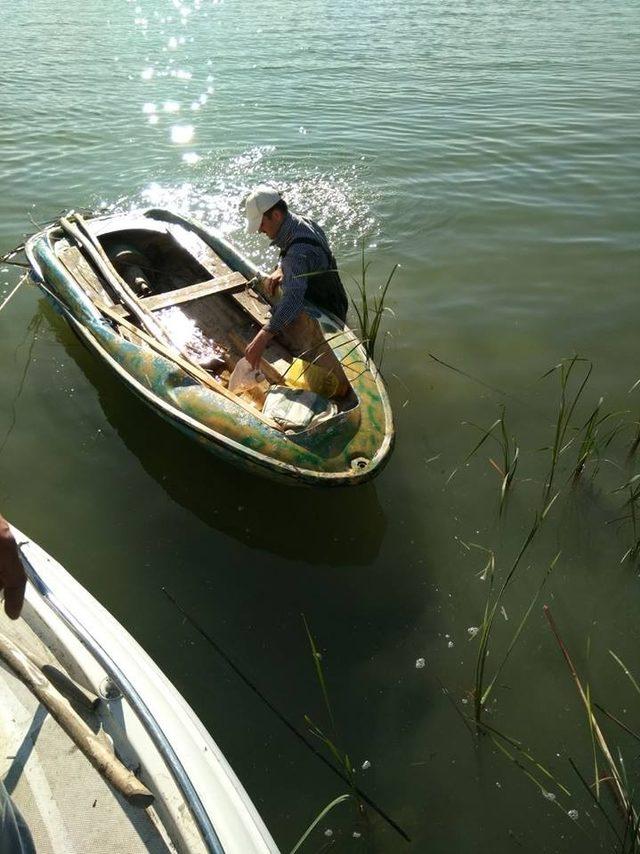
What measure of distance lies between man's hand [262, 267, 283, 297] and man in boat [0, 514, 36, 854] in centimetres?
416

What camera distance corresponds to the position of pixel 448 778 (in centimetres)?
327

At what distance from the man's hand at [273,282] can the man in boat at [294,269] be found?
444 millimetres

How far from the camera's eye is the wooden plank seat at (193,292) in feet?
19.3

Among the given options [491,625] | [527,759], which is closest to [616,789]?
[527,759]

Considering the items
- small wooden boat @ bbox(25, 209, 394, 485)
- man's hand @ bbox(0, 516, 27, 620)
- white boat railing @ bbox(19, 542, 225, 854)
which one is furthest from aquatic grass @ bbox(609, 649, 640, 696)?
man's hand @ bbox(0, 516, 27, 620)

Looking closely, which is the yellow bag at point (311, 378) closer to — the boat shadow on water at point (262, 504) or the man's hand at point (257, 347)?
the man's hand at point (257, 347)

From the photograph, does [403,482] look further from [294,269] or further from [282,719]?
[282,719]

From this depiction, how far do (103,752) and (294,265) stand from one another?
11.8ft

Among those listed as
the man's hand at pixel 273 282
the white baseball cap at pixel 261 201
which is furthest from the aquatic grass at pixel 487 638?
the man's hand at pixel 273 282

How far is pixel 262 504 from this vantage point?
474cm

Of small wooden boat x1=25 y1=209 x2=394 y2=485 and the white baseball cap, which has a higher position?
the white baseball cap

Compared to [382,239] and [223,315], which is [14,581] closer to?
[223,315]

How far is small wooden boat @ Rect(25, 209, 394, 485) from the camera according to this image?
14.0ft

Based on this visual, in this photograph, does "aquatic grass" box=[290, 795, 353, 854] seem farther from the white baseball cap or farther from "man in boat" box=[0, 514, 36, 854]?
the white baseball cap
